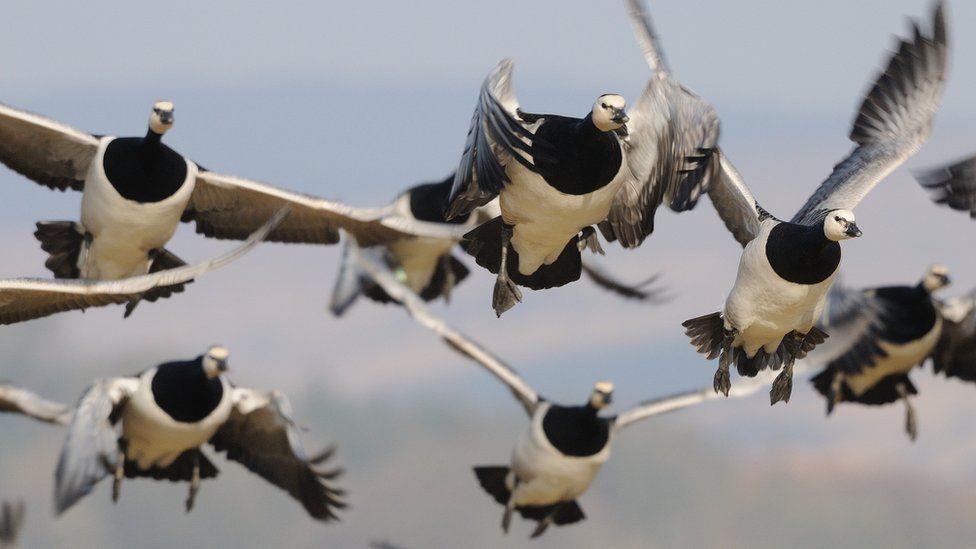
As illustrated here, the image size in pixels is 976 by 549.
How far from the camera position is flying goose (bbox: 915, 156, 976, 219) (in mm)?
16281

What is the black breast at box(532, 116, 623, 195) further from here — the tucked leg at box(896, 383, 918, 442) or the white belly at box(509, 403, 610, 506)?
the tucked leg at box(896, 383, 918, 442)

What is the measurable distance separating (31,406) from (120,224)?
2.12 m

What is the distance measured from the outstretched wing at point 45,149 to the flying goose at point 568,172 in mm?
4581

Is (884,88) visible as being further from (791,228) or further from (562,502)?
(562,502)

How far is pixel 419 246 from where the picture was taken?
2306 cm

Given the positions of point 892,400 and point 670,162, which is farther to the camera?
point 892,400

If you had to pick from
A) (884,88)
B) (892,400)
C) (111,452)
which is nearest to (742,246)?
(884,88)

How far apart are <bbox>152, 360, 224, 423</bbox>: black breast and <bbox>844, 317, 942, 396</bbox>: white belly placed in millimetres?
7971

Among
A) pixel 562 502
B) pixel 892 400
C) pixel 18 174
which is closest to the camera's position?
pixel 18 174

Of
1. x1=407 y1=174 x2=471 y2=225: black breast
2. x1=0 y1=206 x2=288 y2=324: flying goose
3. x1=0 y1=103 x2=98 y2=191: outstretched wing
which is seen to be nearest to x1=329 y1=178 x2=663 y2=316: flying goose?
x1=407 y1=174 x2=471 y2=225: black breast

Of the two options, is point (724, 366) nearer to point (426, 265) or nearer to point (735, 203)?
point (735, 203)

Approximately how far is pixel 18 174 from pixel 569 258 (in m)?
6.10

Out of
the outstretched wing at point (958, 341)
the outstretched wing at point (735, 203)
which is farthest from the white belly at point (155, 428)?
the outstretched wing at point (958, 341)

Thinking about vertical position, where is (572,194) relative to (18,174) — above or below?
above
